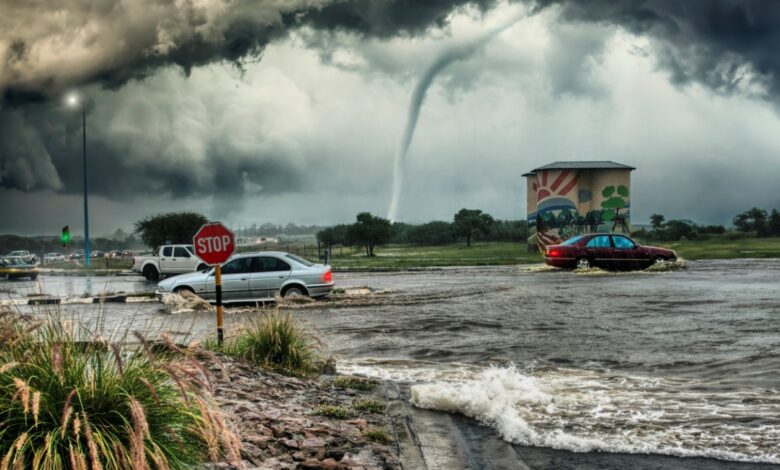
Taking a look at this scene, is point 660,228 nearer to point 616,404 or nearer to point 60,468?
point 616,404

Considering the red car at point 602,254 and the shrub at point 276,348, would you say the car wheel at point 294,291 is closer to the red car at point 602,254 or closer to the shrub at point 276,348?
the shrub at point 276,348

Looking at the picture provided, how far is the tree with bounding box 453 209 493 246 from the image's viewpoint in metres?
111

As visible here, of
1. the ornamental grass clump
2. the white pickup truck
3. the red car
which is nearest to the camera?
the ornamental grass clump

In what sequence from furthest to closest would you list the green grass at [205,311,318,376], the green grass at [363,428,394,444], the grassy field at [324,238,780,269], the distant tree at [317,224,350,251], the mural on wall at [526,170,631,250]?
the distant tree at [317,224,350,251]
the mural on wall at [526,170,631,250]
the grassy field at [324,238,780,269]
the green grass at [205,311,318,376]
the green grass at [363,428,394,444]

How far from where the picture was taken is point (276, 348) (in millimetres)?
9617

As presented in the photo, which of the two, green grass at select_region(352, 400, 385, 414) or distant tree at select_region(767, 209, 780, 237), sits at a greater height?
distant tree at select_region(767, 209, 780, 237)

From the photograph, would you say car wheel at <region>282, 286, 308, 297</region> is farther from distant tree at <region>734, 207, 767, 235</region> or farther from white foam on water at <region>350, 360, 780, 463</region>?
distant tree at <region>734, 207, 767, 235</region>

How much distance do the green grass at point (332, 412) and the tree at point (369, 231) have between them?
76.6m

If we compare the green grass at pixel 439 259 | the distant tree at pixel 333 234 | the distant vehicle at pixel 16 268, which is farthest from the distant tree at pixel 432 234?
the distant vehicle at pixel 16 268

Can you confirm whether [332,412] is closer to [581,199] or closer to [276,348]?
[276,348]

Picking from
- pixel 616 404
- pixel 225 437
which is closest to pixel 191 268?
pixel 616 404

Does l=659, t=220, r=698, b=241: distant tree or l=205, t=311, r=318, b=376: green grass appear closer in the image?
l=205, t=311, r=318, b=376: green grass

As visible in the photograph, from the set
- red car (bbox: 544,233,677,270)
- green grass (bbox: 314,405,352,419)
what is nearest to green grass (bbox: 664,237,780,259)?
red car (bbox: 544,233,677,270)

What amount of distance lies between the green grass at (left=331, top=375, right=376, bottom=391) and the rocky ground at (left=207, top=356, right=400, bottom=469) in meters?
0.15
